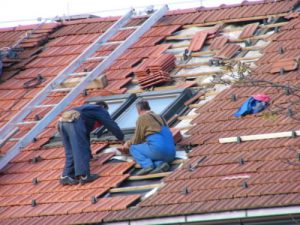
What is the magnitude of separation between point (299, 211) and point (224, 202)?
4.07 ft


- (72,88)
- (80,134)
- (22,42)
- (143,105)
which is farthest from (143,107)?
(22,42)

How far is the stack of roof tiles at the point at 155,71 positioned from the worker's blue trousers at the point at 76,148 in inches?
93.8

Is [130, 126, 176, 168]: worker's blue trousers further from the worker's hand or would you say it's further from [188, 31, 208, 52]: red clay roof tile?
[188, 31, 208, 52]: red clay roof tile

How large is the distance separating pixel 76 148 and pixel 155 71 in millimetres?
3005

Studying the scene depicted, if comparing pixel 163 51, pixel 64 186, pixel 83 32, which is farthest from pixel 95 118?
pixel 83 32

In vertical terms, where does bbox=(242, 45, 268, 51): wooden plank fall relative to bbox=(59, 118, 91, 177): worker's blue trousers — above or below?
above

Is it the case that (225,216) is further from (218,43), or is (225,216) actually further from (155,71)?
(218,43)

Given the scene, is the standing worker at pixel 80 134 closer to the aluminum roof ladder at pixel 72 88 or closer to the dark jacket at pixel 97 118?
the dark jacket at pixel 97 118

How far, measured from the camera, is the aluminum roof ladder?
24.0 meters

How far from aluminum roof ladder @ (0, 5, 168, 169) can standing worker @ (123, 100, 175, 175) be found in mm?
2411

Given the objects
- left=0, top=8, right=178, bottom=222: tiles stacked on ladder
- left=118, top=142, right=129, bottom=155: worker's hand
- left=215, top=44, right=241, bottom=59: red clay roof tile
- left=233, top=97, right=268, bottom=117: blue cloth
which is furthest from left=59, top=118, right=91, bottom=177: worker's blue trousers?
left=215, top=44, right=241, bottom=59: red clay roof tile

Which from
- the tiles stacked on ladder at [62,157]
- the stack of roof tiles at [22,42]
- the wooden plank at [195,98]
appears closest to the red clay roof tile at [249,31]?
the tiles stacked on ladder at [62,157]

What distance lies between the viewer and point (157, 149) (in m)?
22.1

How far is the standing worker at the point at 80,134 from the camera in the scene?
22.5 metres
